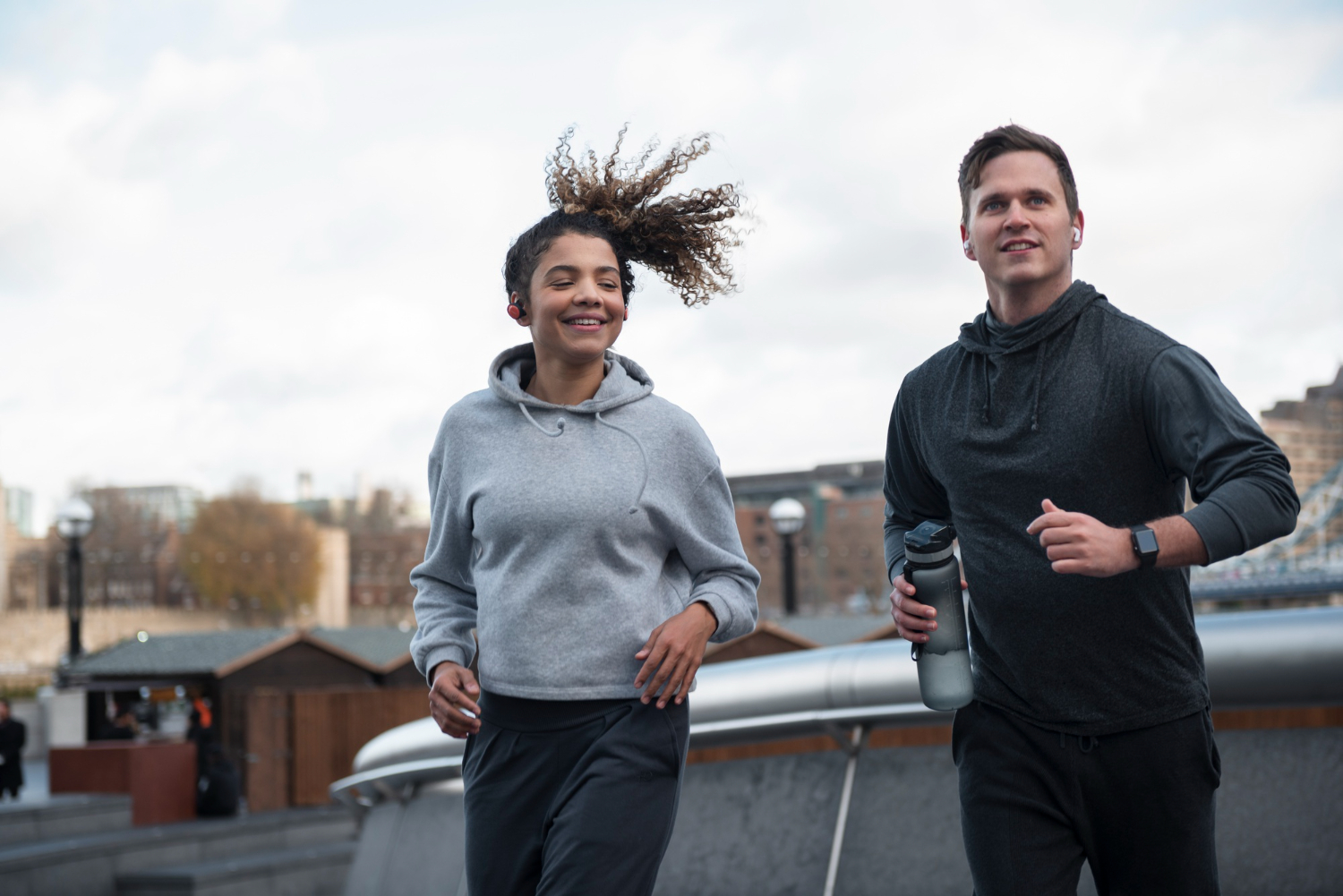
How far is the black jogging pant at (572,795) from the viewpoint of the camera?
87.7 inches

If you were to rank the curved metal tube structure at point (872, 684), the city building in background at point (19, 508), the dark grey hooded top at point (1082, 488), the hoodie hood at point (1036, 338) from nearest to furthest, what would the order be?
the dark grey hooded top at point (1082, 488), the hoodie hood at point (1036, 338), the curved metal tube structure at point (872, 684), the city building in background at point (19, 508)

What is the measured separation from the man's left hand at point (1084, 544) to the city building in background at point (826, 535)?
81999 mm

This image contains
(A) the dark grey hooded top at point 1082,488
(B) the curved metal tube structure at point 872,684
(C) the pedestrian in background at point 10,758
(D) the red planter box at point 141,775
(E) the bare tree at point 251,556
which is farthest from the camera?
(E) the bare tree at point 251,556

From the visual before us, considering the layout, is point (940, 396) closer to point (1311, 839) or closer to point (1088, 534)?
point (1088, 534)

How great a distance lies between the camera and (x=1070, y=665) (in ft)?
6.89

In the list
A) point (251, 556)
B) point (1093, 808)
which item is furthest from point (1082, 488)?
point (251, 556)

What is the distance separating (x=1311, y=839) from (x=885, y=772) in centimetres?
120

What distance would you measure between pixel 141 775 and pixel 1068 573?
45.2 feet

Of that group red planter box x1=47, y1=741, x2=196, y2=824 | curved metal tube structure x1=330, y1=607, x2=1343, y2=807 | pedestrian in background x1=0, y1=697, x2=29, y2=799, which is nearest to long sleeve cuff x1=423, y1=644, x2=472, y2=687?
curved metal tube structure x1=330, y1=607, x2=1343, y2=807

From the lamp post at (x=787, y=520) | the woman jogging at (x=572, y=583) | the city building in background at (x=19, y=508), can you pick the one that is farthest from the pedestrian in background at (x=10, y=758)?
the city building in background at (x=19, y=508)

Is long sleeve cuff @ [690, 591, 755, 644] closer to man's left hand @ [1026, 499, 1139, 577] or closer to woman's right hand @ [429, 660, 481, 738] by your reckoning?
woman's right hand @ [429, 660, 481, 738]

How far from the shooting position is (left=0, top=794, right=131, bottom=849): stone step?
39.5 feet

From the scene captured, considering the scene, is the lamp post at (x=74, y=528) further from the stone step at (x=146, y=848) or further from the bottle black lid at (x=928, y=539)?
the bottle black lid at (x=928, y=539)

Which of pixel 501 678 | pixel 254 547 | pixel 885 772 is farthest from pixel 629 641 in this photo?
pixel 254 547
